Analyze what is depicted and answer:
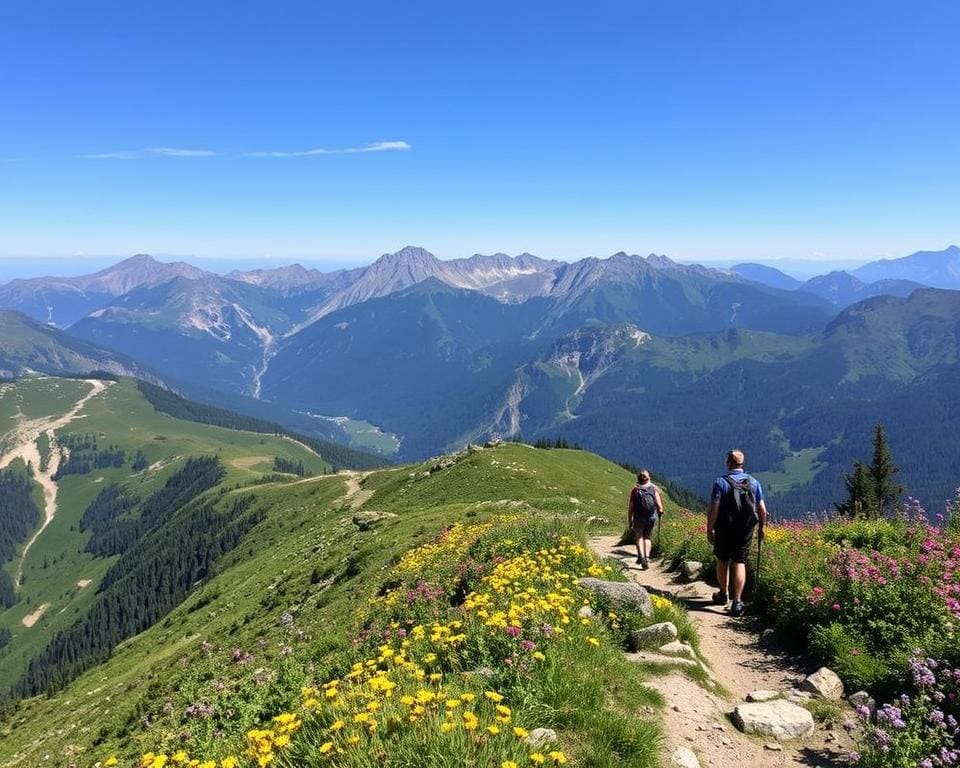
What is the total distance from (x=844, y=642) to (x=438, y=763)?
9666 mm

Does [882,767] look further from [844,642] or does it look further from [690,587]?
[690,587]

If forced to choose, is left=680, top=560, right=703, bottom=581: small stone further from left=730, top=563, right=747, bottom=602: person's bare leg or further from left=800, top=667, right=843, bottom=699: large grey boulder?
left=800, top=667, right=843, bottom=699: large grey boulder

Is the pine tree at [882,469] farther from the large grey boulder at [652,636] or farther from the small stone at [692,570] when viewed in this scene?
the large grey boulder at [652,636]

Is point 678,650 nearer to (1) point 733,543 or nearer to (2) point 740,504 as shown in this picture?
(1) point 733,543

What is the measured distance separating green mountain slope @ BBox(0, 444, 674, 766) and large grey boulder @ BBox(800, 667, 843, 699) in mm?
8652

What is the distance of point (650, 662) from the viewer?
1041 cm

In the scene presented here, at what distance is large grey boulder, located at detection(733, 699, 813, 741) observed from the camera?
352 inches

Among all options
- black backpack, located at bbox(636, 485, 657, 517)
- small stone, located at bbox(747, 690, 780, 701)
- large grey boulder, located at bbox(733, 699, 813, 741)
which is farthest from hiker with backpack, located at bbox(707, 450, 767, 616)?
large grey boulder, located at bbox(733, 699, 813, 741)

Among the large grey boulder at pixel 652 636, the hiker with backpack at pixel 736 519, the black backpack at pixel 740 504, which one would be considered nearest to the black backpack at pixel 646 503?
the hiker with backpack at pixel 736 519

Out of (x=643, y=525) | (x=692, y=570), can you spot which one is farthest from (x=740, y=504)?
(x=643, y=525)

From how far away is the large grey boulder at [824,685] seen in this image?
32.9 ft

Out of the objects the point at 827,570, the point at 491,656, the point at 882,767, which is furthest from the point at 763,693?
the point at 491,656

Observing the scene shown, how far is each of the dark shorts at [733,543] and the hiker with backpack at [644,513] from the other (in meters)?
5.59

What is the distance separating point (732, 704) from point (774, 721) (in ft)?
3.63
